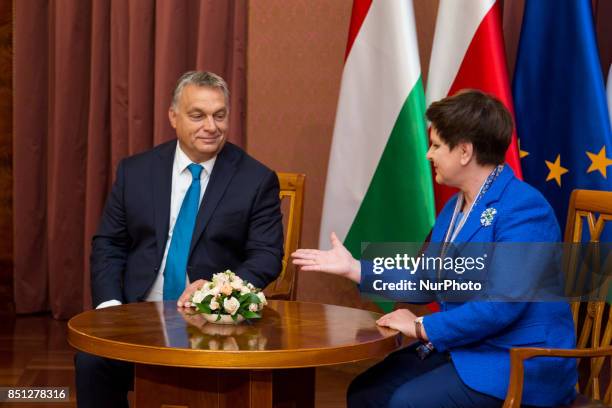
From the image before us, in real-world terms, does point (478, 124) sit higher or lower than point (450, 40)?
lower

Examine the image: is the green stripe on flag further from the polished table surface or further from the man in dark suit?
the polished table surface

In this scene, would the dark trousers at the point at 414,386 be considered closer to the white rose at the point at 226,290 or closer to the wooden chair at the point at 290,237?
the white rose at the point at 226,290

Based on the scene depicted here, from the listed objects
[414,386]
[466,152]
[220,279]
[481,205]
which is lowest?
[414,386]

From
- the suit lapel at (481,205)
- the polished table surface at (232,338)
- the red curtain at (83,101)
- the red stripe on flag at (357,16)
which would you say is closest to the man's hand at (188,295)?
the polished table surface at (232,338)

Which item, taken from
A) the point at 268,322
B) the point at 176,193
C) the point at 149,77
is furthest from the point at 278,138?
the point at 268,322

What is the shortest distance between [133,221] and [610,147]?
1.85 metres

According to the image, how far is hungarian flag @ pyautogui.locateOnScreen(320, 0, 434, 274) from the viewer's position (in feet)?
13.8

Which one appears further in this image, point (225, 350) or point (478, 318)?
point (478, 318)

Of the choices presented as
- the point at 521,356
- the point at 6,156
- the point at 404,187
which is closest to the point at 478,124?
the point at 521,356

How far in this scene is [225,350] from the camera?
2326 mm

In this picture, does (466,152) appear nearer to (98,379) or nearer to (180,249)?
(180,249)

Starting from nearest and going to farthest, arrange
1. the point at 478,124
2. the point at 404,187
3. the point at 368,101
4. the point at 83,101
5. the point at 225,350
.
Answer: the point at 225,350 → the point at 478,124 → the point at 404,187 → the point at 368,101 → the point at 83,101

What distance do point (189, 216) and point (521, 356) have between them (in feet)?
4.76

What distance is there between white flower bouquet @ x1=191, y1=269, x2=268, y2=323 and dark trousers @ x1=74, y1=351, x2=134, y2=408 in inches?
19.5
